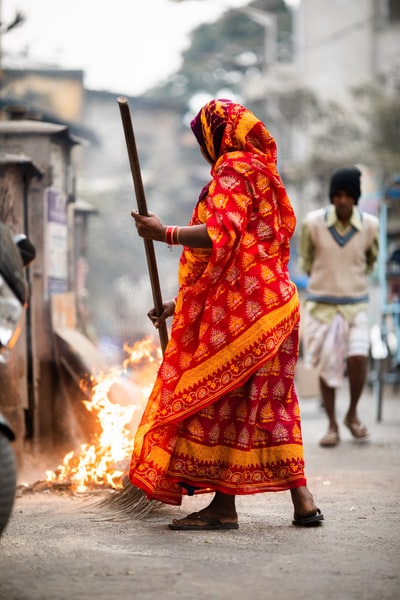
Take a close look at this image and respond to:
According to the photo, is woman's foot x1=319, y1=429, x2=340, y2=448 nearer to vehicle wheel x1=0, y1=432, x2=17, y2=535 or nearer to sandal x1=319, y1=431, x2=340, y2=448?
sandal x1=319, y1=431, x2=340, y2=448

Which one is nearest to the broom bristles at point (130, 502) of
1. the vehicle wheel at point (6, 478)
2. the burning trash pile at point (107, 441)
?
the burning trash pile at point (107, 441)

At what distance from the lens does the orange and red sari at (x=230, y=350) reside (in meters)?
4.35

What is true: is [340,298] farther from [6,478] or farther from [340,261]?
[6,478]

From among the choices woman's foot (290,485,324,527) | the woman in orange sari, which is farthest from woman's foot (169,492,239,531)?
woman's foot (290,485,324,527)

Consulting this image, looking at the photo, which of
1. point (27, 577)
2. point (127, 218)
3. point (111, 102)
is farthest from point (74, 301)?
point (111, 102)

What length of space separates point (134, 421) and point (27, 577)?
7.13 ft

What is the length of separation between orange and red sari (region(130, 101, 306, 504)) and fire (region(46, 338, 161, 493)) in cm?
84

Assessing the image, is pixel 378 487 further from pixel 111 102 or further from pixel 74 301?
pixel 111 102

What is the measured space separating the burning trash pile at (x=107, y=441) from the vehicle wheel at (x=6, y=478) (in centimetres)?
173

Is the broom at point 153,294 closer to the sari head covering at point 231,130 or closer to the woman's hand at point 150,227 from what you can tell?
the woman's hand at point 150,227

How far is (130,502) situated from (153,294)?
1.02 m

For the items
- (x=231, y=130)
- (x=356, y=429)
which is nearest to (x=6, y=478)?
(x=231, y=130)

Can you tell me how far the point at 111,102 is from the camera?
3212 cm

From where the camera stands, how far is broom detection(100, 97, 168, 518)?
441cm
